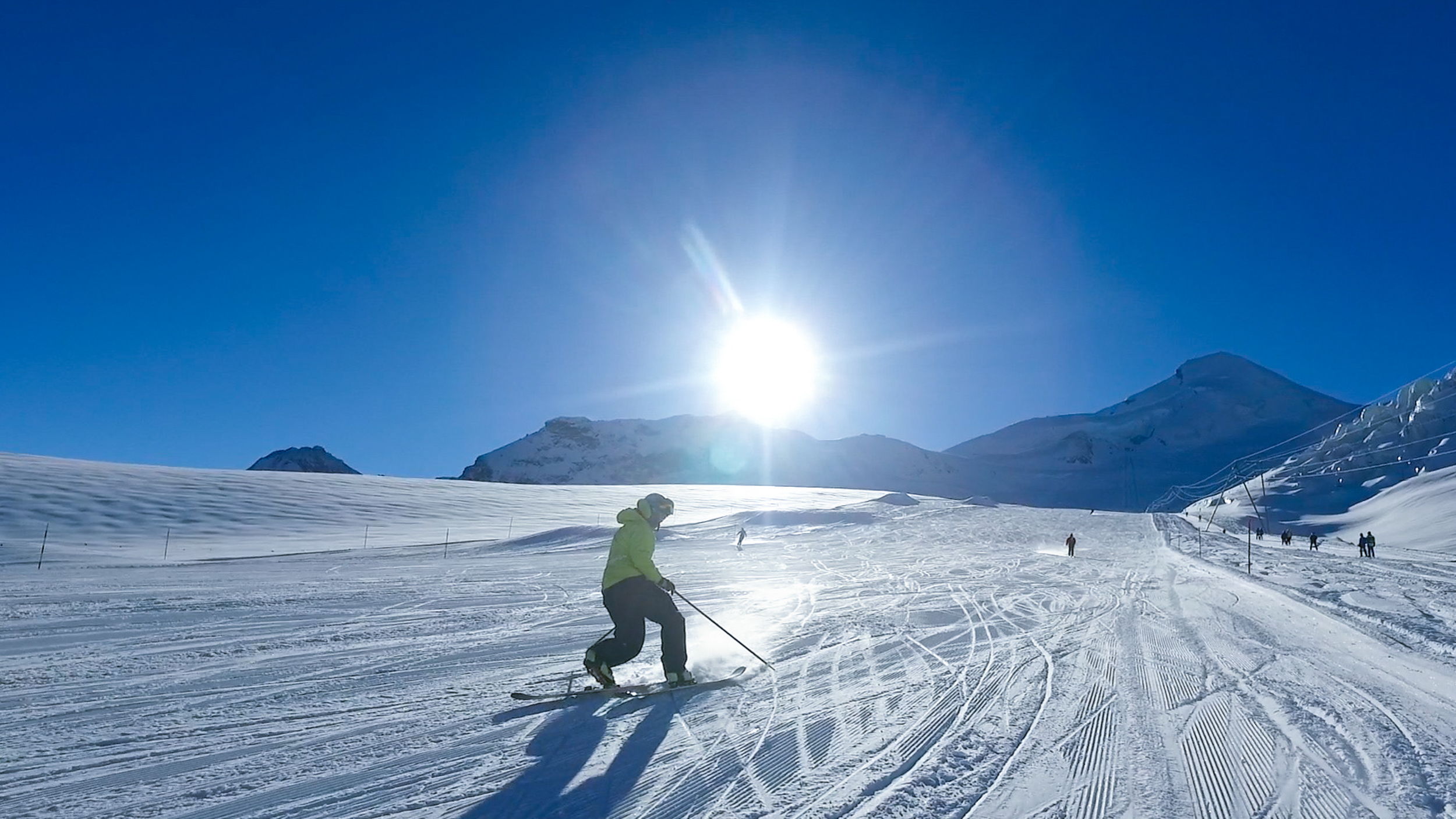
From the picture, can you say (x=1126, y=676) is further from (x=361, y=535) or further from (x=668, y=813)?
(x=361, y=535)

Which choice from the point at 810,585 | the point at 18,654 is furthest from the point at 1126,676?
the point at 18,654

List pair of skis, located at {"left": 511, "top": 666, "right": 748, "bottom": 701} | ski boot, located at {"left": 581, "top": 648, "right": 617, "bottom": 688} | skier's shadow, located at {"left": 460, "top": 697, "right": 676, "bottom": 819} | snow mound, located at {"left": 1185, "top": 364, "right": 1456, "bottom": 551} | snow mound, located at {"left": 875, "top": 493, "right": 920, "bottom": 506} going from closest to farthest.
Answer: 1. skier's shadow, located at {"left": 460, "top": 697, "right": 676, "bottom": 819}
2. pair of skis, located at {"left": 511, "top": 666, "right": 748, "bottom": 701}
3. ski boot, located at {"left": 581, "top": 648, "right": 617, "bottom": 688}
4. snow mound, located at {"left": 1185, "top": 364, "right": 1456, "bottom": 551}
5. snow mound, located at {"left": 875, "top": 493, "right": 920, "bottom": 506}

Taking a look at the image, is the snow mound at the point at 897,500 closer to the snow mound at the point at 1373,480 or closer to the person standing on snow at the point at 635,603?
the snow mound at the point at 1373,480

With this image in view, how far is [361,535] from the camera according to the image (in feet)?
125

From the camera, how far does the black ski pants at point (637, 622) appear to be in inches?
228

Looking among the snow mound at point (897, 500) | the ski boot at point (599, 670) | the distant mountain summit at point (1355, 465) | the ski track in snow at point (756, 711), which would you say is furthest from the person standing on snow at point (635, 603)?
the distant mountain summit at point (1355, 465)

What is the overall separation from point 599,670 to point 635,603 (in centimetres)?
60

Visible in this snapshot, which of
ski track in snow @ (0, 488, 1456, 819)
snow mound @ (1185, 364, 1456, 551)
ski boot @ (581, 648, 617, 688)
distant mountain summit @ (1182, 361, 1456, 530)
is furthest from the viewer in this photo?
distant mountain summit @ (1182, 361, 1456, 530)

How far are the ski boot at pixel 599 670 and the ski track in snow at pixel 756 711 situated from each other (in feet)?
0.70

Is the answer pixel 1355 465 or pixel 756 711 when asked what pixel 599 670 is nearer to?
pixel 756 711

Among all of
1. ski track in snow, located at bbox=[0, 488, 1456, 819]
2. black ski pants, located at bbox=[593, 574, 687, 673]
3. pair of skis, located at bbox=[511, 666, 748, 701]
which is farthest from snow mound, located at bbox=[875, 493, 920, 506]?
black ski pants, located at bbox=[593, 574, 687, 673]

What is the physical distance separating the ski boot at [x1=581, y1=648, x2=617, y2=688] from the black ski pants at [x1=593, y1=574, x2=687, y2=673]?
0.10 ft

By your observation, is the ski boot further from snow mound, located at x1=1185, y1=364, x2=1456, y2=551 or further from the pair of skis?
snow mound, located at x1=1185, y1=364, x2=1456, y2=551

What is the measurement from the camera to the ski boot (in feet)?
18.9
